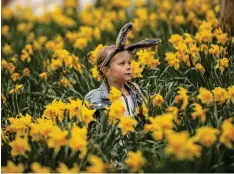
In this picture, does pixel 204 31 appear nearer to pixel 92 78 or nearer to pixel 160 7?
pixel 92 78

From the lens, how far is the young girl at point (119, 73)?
16.6ft

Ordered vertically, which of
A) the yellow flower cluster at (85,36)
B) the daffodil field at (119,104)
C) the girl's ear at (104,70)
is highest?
the girl's ear at (104,70)

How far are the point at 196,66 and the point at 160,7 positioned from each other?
398 centimetres

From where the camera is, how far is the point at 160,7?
9.85 meters

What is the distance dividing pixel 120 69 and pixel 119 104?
613 millimetres

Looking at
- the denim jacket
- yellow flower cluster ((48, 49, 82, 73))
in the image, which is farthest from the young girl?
yellow flower cluster ((48, 49, 82, 73))

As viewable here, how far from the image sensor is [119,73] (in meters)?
5.05

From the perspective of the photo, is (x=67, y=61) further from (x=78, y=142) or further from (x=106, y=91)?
(x=78, y=142)

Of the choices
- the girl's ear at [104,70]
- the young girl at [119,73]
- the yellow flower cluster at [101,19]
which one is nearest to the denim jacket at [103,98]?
the young girl at [119,73]

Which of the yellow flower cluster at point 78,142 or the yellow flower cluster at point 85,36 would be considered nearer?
the yellow flower cluster at point 78,142

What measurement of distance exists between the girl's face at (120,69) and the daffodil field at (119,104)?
24 centimetres

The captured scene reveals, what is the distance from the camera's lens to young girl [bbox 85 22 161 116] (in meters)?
5.07

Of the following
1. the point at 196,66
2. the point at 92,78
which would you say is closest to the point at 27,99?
the point at 92,78

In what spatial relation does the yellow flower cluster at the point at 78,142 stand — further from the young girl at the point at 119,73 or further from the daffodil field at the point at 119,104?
the young girl at the point at 119,73
